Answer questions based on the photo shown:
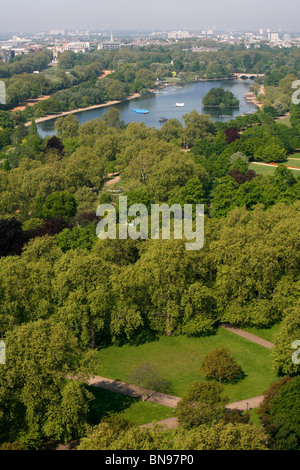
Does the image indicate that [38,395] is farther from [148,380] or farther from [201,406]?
[201,406]

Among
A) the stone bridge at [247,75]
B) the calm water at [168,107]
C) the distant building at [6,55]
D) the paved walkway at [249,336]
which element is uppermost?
the distant building at [6,55]

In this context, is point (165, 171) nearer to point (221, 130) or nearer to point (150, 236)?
point (150, 236)

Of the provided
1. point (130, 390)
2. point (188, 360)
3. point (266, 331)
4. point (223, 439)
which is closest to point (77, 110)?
point (266, 331)

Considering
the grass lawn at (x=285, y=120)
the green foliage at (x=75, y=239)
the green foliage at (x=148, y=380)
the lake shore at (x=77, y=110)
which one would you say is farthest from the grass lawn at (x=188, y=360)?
the lake shore at (x=77, y=110)

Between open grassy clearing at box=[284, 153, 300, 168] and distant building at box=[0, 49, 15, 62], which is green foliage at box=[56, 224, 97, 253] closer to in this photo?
open grassy clearing at box=[284, 153, 300, 168]

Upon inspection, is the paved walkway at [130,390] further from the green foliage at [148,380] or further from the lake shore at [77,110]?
the lake shore at [77,110]
